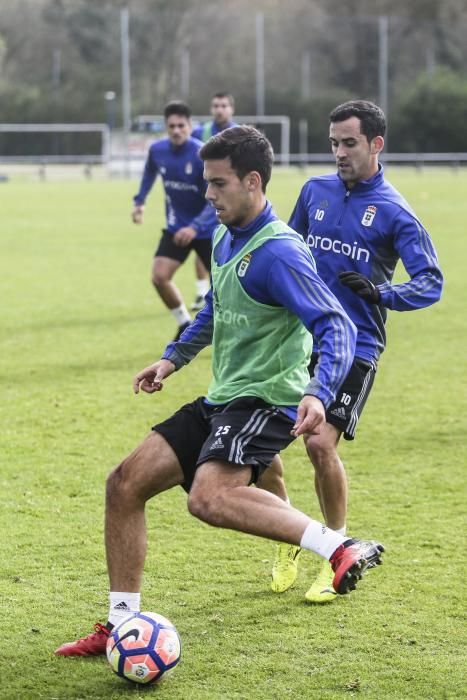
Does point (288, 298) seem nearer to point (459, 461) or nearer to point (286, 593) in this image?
point (286, 593)

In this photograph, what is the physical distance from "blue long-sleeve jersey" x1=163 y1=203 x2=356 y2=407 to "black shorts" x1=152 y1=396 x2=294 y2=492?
26cm

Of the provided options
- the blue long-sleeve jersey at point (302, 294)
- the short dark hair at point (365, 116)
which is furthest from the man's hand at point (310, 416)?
the short dark hair at point (365, 116)

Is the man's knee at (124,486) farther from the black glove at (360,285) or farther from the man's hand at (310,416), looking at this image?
the black glove at (360,285)

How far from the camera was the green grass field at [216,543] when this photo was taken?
4340 millimetres

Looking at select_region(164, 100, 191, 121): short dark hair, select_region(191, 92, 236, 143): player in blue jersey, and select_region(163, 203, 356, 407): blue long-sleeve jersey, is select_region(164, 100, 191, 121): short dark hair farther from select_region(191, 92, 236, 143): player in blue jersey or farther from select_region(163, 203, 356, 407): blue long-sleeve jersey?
select_region(163, 203, 356, 407): blue long-sleeve jersey

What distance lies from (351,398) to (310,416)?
143 centimetres

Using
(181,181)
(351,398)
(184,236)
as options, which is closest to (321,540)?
(351,398)

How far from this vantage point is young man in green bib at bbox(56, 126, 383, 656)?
416 cm

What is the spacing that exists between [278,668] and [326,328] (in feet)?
4.41

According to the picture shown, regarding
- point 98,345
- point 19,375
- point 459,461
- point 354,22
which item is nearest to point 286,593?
point 459,461

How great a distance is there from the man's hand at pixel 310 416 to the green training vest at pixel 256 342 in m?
0.48

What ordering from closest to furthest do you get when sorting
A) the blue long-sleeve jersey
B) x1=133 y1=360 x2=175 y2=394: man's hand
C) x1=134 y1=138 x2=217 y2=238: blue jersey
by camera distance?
the blue long-sleeve jersey
x1=133 y1=360 x2=175 y2=394: man's hand
x1=134 y1=138 x2=217 y2=238: blue jersey

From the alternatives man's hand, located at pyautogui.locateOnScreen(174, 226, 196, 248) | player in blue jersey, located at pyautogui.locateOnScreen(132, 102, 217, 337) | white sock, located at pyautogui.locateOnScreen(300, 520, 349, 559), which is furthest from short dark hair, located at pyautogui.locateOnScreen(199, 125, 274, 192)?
player in blue jersey, located at pyautogui.locateOnScreen(132, 102, 217, 337)

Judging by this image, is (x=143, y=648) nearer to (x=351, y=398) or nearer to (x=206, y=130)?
(x=351, y=398)
